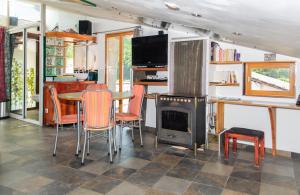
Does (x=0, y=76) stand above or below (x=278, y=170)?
above

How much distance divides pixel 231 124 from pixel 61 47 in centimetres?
446

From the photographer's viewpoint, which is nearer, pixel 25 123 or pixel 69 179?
pixel 69 179

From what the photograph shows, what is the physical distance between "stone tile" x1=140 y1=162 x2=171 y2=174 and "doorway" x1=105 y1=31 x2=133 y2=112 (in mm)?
2750

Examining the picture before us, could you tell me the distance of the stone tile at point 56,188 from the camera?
2513mm

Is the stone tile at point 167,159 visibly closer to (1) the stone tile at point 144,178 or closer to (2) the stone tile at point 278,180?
(1) the stone tile at point 144,178

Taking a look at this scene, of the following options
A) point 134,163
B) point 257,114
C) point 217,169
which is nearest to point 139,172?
point 134,163

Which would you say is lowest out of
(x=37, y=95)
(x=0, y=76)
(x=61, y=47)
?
(x=37, y=95)

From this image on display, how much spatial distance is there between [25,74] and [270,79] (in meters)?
5.47

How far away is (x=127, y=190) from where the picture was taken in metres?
2.59

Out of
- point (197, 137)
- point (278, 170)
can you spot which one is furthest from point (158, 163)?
point (278, 170)

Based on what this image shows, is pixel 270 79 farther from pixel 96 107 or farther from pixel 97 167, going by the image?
pixel 97 167

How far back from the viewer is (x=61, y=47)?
20.1 feet

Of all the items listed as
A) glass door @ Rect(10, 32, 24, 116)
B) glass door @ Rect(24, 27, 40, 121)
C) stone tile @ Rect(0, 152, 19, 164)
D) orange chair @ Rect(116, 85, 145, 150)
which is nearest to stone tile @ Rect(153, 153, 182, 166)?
orange chair @ Rect(116, 85, 145, 150)

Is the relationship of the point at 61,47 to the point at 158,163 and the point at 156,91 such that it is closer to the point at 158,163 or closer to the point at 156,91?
the point at 156,91
